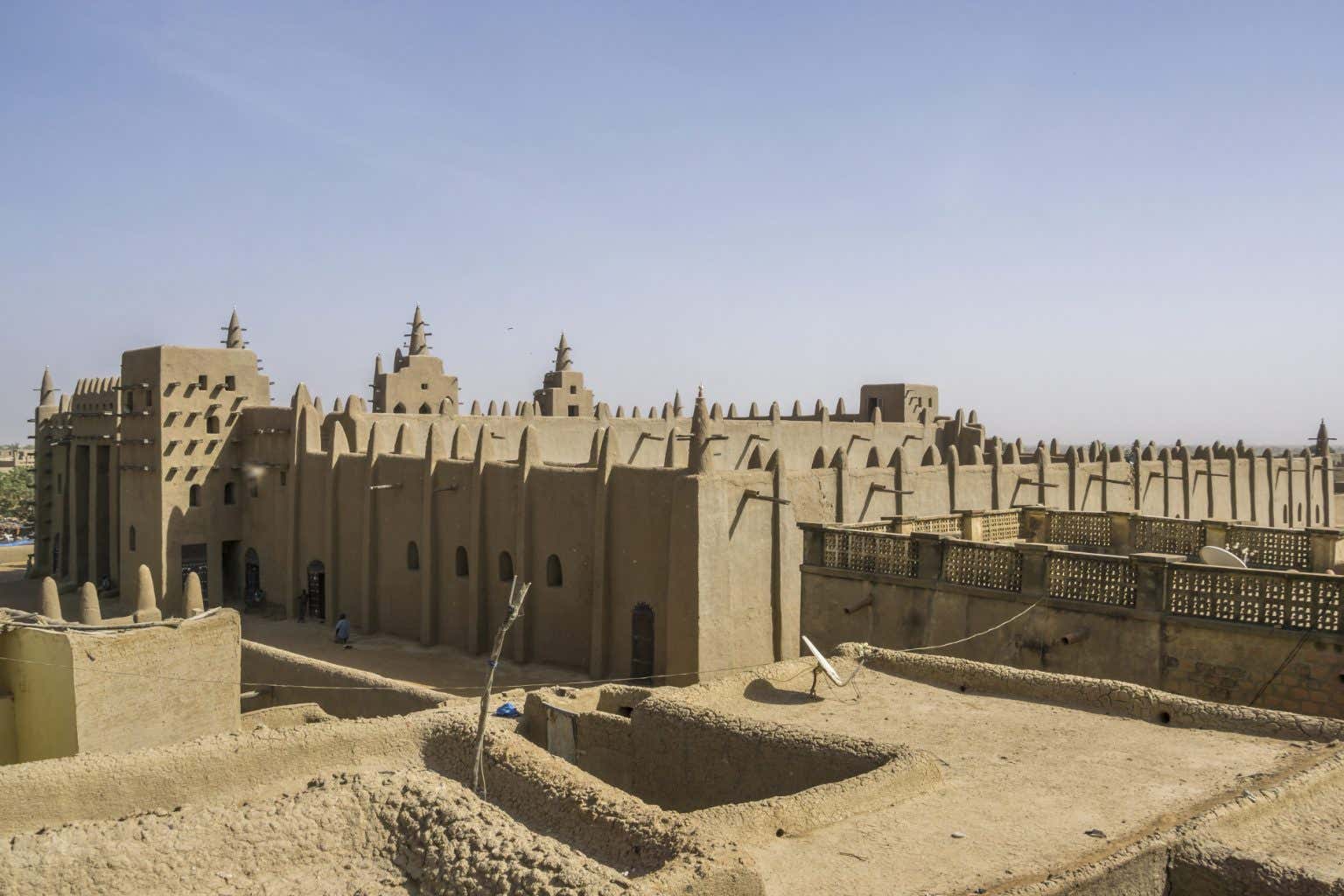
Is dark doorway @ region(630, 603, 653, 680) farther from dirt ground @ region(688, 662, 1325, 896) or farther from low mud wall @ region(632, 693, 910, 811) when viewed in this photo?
low mud wall @ region(632, 693, 910, 811)

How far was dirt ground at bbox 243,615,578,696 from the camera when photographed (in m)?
24.0

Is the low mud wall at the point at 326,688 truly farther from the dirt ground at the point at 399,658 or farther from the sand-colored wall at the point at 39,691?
the sand-colored wall at the point at 39,691

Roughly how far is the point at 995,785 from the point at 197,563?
30316 millimetres

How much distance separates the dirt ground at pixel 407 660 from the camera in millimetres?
24016

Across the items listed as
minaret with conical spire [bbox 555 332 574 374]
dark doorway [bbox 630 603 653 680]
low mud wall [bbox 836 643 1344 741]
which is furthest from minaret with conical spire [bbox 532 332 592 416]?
low mud wall [bbox 836 643 1344 741]

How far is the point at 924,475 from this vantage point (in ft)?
87.7

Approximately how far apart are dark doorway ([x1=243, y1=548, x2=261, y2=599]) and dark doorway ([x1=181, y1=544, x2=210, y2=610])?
47.3 inches

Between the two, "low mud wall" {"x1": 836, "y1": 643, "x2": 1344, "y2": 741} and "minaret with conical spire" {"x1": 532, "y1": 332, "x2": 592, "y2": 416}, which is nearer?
"low mud wall" {"x1": 836, "y1": 643, "x2": 1344, "y2": 741}

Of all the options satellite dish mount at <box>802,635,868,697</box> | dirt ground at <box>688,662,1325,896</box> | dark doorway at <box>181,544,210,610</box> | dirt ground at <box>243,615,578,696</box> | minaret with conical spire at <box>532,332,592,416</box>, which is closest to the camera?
dirt ground at <box>688,662,1325,896</box>

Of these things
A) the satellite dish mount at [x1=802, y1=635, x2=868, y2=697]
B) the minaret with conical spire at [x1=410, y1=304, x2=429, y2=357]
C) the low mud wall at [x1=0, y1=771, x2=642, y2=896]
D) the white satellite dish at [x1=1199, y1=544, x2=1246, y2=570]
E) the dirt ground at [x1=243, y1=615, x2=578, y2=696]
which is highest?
the minaret with conical spire at [x1=410, y1=304, x2=429, y2=357]

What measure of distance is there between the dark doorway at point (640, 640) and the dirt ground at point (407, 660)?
1.45 meters

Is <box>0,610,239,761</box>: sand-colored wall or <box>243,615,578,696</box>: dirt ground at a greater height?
<box>0,610,239,761</box>: sand-colored wall

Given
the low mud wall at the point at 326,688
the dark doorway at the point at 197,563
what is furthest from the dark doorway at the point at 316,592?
the low mud wall at the point at 326,688

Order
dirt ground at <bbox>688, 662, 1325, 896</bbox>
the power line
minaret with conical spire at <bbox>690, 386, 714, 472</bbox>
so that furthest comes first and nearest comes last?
minaret with conical spire at <bbox>690, 386, 714, 472</bbox> < the power line < dirt ground at <bbox>688, 662, 1325, 896</bbox>
